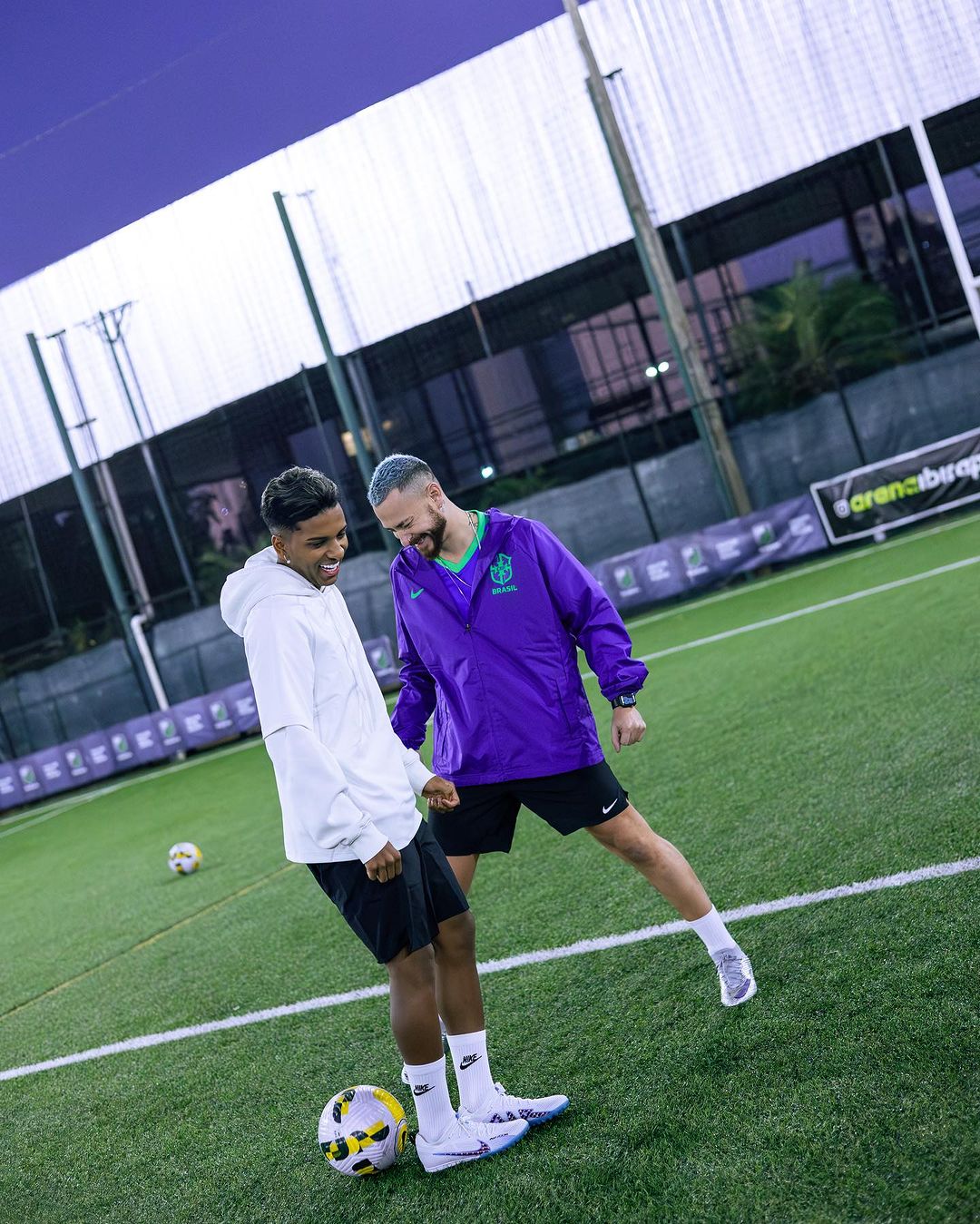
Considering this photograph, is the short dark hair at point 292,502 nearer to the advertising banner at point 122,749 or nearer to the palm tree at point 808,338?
the advertising banner at point 122,749

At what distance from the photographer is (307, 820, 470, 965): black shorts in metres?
3.15

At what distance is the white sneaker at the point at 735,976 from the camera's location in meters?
3.80

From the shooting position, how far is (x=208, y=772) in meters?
16.8

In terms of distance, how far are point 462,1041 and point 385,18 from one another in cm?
566

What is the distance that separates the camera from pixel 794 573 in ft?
58.5

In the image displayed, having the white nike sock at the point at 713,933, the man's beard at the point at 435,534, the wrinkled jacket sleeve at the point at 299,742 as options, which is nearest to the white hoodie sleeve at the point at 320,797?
the wrinkled jacket sleeve at the point at 299,742

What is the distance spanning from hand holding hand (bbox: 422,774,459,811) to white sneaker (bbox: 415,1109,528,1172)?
90 centimetres

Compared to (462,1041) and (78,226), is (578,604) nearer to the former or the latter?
(462,1041)

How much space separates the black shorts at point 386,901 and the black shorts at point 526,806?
0.56m

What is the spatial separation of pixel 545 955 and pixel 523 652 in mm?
1699

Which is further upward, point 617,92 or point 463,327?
point 617,92

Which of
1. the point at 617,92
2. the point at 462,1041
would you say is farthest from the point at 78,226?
the point at 617,92

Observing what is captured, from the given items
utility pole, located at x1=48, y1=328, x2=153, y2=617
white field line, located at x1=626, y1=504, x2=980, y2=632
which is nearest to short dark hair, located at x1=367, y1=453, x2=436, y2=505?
white field line, located at x1=626, y1=504, x2=980, y2=632

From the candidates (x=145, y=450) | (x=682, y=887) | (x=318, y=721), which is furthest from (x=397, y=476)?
(x=145, y=450)
